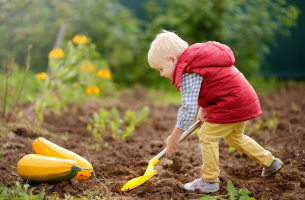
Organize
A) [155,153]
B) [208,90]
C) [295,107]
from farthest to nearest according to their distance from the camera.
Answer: [295,107] < [155,153] < [208,90]

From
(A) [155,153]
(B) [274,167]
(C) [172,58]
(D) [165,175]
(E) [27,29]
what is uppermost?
(C) [172,58]

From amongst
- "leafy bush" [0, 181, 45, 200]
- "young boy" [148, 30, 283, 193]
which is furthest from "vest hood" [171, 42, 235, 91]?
"leafy bush" [0, 181, 45, 200]

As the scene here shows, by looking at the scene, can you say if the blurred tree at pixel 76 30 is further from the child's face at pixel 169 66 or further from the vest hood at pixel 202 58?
the vest hood at pixel 202 58

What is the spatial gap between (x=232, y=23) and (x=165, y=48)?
4.04m

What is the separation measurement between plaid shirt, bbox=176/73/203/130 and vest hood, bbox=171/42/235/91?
5 centimetres

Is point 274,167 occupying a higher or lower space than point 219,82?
lower

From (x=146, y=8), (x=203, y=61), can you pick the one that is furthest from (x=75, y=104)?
(x=146, y=8)

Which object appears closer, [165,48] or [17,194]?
[17,194]

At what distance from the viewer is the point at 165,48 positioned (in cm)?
192

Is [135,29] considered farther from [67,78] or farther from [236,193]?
[236,193]

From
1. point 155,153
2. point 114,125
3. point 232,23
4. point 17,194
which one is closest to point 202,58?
point 155,153

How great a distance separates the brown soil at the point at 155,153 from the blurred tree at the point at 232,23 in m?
1.94

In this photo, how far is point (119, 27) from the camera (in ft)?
18.8

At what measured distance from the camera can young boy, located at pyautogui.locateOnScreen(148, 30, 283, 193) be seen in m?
1.82
